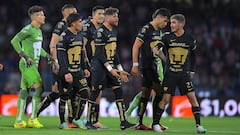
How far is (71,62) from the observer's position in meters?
15.0

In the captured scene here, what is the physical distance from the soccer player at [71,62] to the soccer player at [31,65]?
0.83m

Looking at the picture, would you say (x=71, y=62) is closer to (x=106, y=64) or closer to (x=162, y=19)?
(x=106, y=64)

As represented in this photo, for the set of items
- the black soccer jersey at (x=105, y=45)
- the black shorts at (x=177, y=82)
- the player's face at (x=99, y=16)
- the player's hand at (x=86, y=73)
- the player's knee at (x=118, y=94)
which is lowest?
the player's knee at (x=118, y=94)

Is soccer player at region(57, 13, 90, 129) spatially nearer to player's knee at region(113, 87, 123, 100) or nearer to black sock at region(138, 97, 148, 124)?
player's knee at region(113, 87, 123, 100)

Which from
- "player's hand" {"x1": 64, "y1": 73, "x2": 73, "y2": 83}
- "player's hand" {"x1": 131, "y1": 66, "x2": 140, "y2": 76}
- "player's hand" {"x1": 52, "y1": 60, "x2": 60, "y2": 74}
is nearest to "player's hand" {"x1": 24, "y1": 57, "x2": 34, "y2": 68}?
"player's hand" {"x1": 52, "y1": 60, "x2": 60, "y2": 74}

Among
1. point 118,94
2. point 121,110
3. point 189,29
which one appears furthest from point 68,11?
point 189,29

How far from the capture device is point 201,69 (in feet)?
94.3

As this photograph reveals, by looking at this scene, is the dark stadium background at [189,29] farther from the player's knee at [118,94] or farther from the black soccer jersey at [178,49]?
the black soccer jersey at [178,49]

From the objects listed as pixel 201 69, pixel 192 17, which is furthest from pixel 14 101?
pixel 192 17

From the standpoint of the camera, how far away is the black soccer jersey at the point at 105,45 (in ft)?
49.2

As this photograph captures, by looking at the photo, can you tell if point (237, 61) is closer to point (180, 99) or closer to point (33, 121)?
point (180, 99)

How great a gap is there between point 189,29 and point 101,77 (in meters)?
16.4

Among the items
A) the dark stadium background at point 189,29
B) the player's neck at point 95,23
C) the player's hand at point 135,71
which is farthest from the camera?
the dark stadium background at point 189,29

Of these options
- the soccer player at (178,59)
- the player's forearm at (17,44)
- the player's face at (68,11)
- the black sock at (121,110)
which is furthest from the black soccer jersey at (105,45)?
the player's forearm at (17,44)
